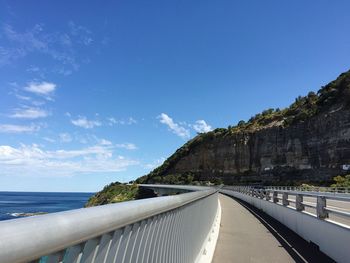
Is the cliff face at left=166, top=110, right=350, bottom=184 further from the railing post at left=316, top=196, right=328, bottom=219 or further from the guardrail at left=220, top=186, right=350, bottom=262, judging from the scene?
the railing post at left=316, top=196, right=328, bottom=219

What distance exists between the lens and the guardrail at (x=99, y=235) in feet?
6.40

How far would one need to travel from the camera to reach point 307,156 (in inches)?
3634

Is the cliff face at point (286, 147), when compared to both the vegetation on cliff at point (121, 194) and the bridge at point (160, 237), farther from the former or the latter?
the bridge at point (160, 237)

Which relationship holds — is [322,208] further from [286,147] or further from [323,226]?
[286,147]

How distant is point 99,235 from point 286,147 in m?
101

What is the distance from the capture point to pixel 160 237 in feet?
19.5

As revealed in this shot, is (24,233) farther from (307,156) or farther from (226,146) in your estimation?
(226,146)

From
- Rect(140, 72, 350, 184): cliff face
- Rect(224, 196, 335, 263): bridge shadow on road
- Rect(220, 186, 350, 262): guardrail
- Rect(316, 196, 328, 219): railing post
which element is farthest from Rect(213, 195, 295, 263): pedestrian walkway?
Rect(140, 72, 350, 184): cliff face

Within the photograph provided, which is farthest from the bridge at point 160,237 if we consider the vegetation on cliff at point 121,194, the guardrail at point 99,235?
the vegetation on cliff at point 121,194

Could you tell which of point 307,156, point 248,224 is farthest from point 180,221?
point 307,156

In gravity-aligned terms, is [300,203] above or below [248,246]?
above

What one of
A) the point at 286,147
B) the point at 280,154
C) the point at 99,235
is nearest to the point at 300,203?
the point at 99,235

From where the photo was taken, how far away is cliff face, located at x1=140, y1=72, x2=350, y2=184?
273 feet

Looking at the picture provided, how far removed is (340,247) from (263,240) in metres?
4.81
